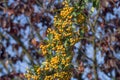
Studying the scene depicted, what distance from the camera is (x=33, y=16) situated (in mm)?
6348

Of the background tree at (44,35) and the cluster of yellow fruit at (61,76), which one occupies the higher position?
the background tree at (44,35)

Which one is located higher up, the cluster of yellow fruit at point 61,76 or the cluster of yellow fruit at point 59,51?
the cluster of yellow fruit at point 59,51

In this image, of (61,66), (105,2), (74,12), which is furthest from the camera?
(105,2)

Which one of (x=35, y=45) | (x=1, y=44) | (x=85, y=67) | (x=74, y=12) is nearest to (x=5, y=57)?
(x=1, y=44)

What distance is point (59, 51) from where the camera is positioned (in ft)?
10.9

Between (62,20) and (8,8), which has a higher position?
(8,8)

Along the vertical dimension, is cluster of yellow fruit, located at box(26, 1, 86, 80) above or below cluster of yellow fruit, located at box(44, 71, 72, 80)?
above

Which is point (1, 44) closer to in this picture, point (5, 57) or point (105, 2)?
point (5, 57)

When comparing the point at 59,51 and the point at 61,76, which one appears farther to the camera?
the point at 59,51

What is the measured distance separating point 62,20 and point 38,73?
0.50m

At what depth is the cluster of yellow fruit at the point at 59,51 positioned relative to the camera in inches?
129

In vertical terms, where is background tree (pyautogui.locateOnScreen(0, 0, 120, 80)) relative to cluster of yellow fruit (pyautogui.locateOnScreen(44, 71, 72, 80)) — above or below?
above

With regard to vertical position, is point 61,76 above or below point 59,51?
below

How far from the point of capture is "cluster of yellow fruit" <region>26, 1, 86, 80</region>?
10.7ft
